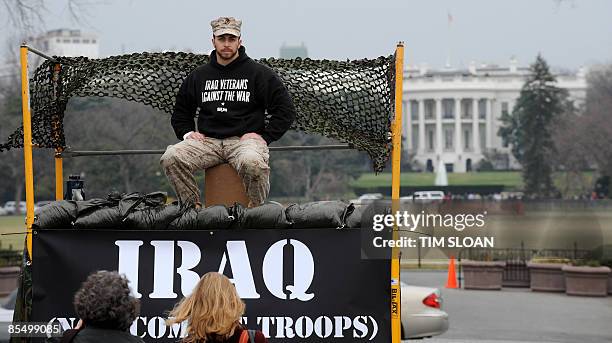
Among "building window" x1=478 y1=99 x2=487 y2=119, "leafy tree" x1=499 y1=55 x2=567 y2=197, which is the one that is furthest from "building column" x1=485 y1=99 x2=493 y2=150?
"leafy tree" x1=499 y1=55 x2=567 y2=197

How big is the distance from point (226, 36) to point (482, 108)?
164m

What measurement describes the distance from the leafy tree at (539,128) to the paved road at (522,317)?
74033 mm

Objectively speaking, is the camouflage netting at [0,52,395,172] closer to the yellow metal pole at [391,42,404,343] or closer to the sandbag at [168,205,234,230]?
the yellow metal pole at [391,42,404,343]

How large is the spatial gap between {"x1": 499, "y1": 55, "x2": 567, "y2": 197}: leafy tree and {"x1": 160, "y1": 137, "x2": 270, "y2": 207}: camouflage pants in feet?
309

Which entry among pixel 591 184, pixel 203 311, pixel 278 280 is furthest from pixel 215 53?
pixel 591 184

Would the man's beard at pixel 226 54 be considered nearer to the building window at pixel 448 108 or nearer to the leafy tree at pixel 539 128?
the leafy tree at pixel 539 128

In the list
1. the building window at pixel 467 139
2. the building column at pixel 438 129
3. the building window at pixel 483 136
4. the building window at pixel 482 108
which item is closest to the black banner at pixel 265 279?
the building column at pixel 438 129

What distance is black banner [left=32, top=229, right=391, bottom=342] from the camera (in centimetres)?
576

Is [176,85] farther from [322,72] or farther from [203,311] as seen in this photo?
[203,311]

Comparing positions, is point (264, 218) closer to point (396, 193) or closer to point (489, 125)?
point (396, 193)

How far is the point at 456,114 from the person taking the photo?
164 m

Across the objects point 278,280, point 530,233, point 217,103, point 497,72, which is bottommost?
point 530,233

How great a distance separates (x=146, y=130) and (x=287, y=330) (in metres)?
53.4

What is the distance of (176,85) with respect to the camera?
7.39m
